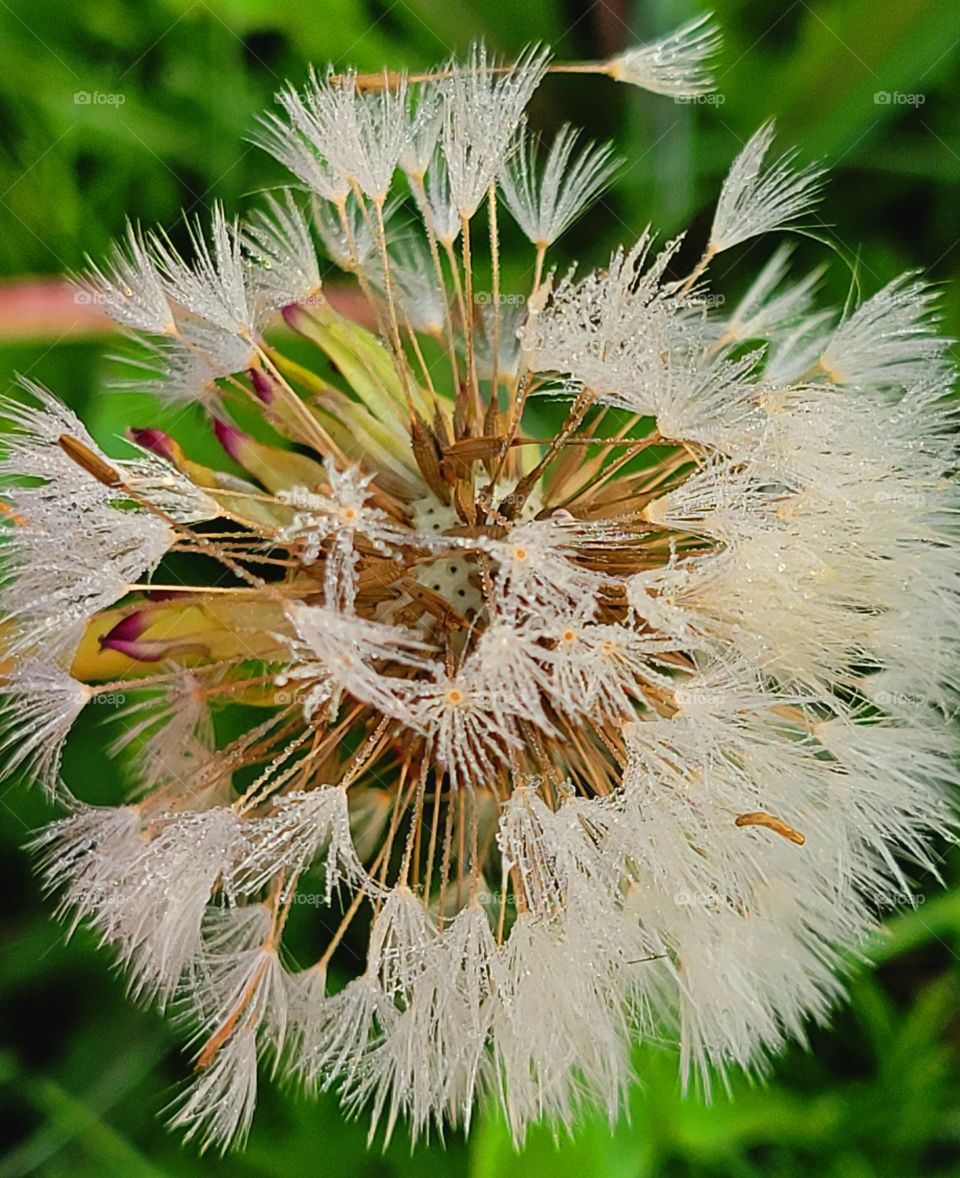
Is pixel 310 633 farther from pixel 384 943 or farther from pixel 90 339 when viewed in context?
pixel 90 339

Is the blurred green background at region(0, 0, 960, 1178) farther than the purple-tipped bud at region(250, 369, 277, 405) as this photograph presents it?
Yes

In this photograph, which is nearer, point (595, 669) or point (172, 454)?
point (595, 669)

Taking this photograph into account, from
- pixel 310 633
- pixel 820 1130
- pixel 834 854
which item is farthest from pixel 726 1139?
pixel 310 633

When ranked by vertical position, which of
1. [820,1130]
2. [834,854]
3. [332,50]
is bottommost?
[820,1130]

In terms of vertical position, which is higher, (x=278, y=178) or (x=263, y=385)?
(x=278, y=178)

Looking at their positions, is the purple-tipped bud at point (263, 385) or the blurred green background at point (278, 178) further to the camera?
the blurred green background at point (278, 178)

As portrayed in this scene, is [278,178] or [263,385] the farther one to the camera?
[278,178]

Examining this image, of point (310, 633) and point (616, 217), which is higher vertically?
point (616, 217)

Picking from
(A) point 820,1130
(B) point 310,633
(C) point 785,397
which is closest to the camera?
(B) point 310,633
